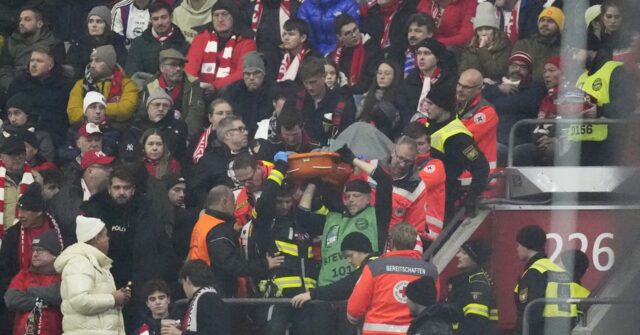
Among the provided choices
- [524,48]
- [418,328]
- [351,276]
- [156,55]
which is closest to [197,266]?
[351,276]

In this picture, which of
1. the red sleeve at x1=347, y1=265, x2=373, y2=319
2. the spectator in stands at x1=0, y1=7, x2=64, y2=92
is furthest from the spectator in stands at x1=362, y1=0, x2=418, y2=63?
the red sleeve at x1=347, y1=265, x2=373, y2=319

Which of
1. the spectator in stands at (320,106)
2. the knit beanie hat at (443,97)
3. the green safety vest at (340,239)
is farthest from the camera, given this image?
the spectator in stands at (320,106)

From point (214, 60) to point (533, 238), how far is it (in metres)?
5.67

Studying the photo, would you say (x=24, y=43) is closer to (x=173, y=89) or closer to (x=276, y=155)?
(x=173, y=89)

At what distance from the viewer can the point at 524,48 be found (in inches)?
521

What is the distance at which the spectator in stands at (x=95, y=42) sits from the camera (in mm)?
16016

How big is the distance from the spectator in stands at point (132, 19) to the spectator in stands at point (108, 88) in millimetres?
1248

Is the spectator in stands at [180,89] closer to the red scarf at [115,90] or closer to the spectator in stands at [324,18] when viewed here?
the red scarf at [115,90]

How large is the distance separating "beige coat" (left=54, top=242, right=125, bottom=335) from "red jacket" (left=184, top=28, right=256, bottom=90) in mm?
3789

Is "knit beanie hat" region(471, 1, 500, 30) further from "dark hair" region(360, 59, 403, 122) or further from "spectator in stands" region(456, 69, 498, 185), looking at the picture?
"spectator in stands" region(456, 69, 498, 185)

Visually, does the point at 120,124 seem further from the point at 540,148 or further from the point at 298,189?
the point at 540,148

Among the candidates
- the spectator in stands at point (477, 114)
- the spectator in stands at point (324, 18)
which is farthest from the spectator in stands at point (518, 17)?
the spectator in stands at point (477, 114)

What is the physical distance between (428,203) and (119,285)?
2.72 m

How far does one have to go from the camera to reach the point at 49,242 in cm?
1216
